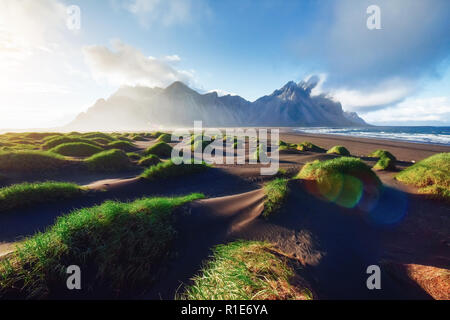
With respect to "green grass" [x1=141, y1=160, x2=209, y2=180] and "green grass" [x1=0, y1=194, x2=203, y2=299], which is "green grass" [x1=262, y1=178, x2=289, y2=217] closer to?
"green grass" [x1=0, y1=194, x2=203, y2=299]

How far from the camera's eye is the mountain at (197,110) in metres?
132

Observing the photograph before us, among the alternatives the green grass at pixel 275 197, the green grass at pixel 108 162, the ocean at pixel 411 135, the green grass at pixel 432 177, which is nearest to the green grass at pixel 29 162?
the green grass at pixel 108 162

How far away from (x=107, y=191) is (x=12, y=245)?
3.38 metres

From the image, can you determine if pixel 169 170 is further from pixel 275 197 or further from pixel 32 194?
pixel 275 197

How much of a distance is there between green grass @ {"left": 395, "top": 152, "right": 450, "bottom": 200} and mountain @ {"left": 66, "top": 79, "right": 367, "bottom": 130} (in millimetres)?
132159

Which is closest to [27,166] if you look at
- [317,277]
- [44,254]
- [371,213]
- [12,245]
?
[12,245]

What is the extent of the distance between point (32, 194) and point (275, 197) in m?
7.82

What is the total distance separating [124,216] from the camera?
125 inches

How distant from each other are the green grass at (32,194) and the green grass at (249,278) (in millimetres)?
6162

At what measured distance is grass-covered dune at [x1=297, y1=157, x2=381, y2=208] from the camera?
4781mm

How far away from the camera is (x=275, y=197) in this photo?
4.54 meters

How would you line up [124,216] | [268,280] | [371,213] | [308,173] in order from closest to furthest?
1. [268,280]
2. [124,216]
3. [371,213]
4. [308,173]

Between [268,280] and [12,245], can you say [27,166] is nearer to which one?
[12,245]

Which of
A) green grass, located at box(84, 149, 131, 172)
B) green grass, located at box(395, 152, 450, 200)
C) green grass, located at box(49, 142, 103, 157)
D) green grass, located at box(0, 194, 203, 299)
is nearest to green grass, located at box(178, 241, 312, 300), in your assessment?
green grass, located at box(0, 194, 203, 299)
